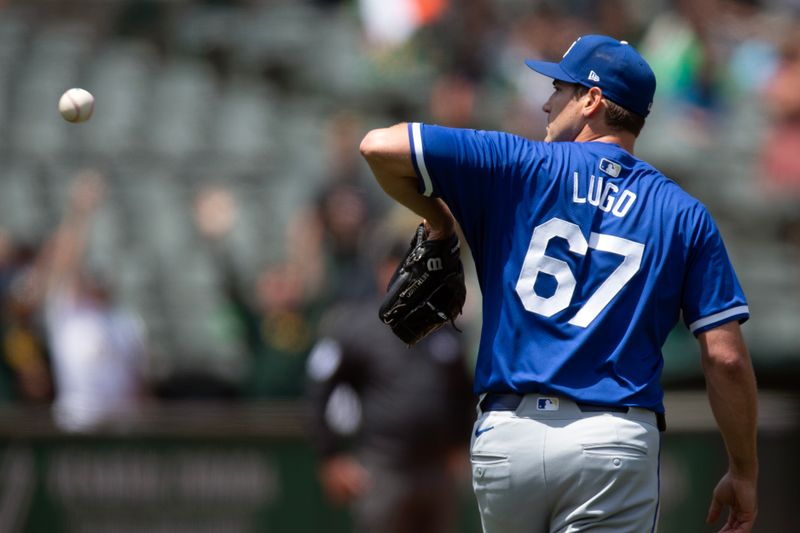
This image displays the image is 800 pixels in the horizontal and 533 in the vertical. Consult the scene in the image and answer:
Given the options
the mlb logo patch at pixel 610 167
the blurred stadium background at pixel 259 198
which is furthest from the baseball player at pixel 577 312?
the blurred stadium background at pixel 259 198

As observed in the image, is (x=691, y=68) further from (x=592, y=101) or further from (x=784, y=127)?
(x=592, y=101)

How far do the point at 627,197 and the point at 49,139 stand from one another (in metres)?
10.9

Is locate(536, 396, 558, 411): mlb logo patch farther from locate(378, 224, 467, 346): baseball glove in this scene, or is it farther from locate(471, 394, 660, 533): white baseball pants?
locate(378, 224, 467, 346): baseball glove

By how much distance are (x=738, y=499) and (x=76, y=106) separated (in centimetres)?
275

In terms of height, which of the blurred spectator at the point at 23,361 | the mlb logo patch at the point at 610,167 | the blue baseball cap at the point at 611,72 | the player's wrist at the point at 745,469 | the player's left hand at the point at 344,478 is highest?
the blue baseball cap at the point at 611,72

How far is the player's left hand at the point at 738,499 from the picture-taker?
441cm

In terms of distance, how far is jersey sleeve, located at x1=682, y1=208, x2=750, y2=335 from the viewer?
4.32 metres

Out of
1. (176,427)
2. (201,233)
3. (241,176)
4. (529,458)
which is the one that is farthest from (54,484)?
(529,458)

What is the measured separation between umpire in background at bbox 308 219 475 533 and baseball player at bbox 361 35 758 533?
442 cm

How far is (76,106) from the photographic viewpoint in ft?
16.6

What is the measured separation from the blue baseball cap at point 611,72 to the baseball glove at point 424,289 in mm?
705

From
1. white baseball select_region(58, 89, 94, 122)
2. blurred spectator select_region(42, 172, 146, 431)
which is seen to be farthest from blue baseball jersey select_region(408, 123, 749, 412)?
blurred spectator select_region(42, 172, 146, 431)

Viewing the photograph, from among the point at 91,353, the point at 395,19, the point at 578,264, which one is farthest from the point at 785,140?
the point at 578,264

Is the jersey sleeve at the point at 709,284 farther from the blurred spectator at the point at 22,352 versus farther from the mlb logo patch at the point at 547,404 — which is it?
the blurred spectator at the point at 22,352
